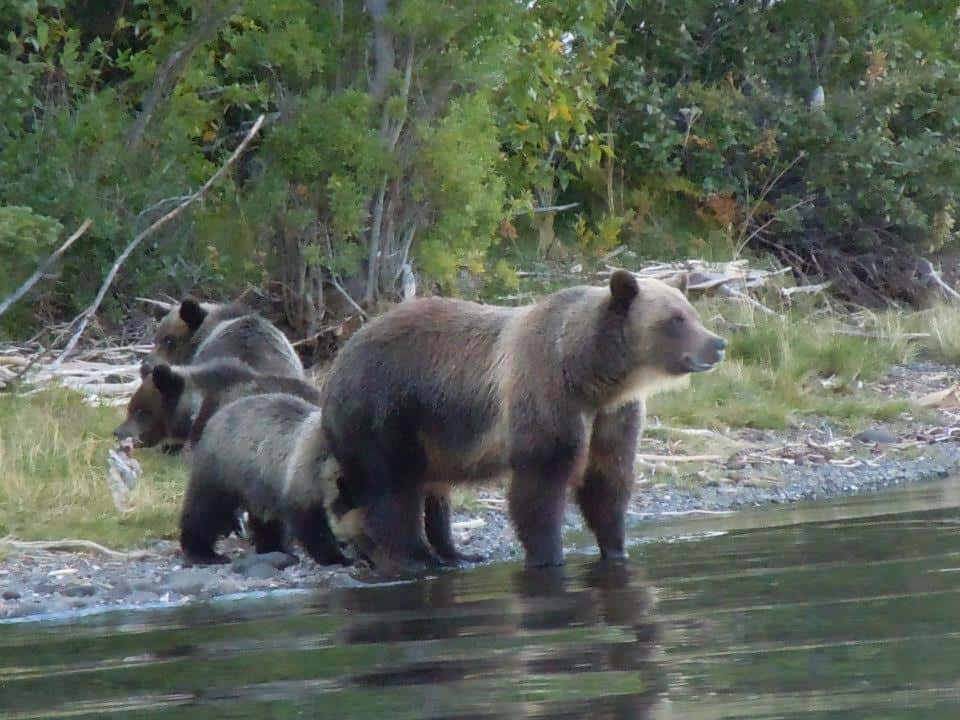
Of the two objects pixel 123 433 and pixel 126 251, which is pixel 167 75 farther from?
pixel 123 433

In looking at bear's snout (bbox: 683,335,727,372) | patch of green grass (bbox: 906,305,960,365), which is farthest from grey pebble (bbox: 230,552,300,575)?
patch of green grass (bbox: 906,305,960,365)

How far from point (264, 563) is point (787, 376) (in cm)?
731

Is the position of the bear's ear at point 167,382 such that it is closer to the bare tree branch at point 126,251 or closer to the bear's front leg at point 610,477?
the bare tree branch at point 126,251

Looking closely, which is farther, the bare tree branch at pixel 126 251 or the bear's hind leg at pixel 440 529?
the bare tree branch at pixel 126 251

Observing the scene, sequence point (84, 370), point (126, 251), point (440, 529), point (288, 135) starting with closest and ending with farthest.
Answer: point (440, 529) → point (126, 251) → point (84, 370) → point (288, 135)

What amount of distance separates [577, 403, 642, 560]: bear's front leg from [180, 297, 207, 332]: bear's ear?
470 cm

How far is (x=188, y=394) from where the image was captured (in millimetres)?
12188

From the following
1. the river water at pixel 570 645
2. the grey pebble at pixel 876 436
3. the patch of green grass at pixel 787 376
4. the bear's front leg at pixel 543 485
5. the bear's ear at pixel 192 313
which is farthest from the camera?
the patch of green grass at pixel 787 376

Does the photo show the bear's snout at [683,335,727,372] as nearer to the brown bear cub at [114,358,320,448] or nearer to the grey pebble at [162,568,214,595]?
the grey pebble at [162,568,214,595]

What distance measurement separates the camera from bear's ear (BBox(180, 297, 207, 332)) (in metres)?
13.6

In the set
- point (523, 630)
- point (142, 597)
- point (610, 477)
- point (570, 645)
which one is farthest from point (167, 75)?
point (570, 645)

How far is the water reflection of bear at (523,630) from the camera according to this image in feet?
18.0

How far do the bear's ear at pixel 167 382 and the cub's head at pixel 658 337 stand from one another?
3.57m

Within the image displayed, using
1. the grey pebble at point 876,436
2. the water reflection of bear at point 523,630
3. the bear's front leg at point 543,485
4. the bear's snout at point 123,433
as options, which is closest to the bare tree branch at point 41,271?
the bear's snout at point 123,433
